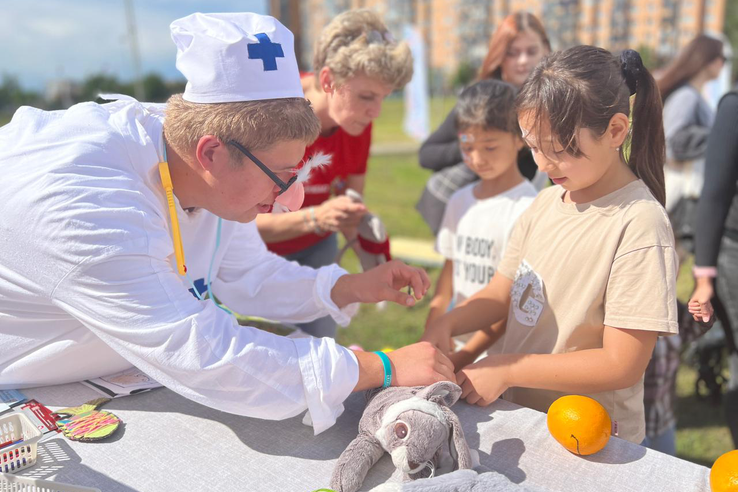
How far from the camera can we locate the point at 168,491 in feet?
4.11

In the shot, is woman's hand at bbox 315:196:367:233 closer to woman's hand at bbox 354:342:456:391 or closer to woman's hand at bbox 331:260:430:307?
woman's hand at bbox 331:260:430:307

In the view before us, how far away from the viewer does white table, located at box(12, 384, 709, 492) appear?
128cm

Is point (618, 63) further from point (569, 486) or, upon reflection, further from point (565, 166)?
point (569, 486)

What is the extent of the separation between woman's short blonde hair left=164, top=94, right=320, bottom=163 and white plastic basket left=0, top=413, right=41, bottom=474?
760mm

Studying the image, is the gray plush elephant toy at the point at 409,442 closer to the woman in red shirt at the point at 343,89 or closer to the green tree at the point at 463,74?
the woman in red shirt at the point at 343,89

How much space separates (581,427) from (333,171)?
6.64 ft

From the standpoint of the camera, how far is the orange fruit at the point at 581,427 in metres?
1.34

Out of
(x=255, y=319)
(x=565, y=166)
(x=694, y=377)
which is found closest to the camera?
(x=565, y=166)

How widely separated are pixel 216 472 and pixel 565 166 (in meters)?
1.17

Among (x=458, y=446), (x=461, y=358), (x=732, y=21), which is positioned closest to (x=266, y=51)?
(x=458, y=446)

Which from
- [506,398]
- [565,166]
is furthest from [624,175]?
[506,398]

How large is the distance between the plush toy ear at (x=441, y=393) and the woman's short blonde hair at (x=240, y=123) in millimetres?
737

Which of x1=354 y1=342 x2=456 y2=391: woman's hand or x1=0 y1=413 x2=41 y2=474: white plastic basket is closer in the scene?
x1=0 y1=413 x2=41 y2=474: white plastic basket

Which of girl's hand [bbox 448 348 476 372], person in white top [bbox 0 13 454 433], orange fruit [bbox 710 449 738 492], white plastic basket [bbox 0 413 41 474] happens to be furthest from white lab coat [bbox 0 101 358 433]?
orange fruit [bbox 710 449 738 492]
